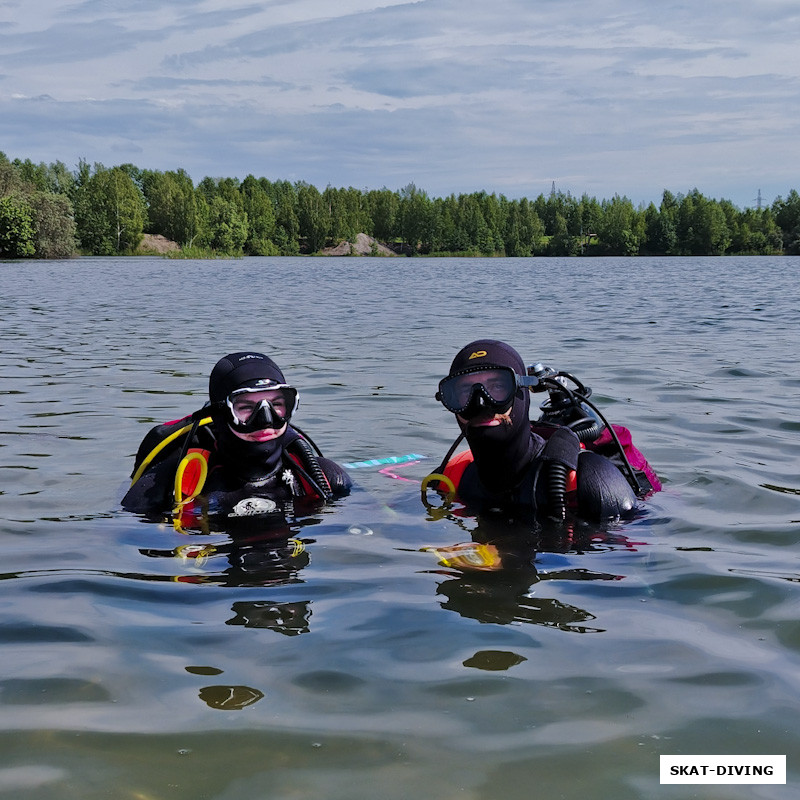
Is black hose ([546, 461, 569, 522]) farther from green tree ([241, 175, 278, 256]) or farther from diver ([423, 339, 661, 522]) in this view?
green tree ([241, 175, 278, 256])

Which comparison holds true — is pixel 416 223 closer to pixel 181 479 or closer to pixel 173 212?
pixel 173 212

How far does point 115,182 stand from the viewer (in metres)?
99.6

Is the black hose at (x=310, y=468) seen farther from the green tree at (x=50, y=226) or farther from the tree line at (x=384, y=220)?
the tree line at (x=384, y=220)

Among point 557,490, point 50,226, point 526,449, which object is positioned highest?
point 50,226

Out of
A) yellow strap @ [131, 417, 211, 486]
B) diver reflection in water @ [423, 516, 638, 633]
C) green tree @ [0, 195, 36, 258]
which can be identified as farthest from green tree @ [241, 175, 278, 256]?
diver reflection in water @ [423, 516, 638, 633]

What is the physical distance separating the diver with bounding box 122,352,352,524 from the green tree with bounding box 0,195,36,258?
2483 inches

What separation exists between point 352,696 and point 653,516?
263 centimetres

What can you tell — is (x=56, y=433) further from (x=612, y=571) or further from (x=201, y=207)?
(x=201, y=207)

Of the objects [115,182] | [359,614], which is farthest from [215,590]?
[115,182]

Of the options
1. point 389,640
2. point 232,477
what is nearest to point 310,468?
point 232,477

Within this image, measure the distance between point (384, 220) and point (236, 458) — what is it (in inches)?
5487

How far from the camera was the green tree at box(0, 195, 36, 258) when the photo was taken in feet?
206

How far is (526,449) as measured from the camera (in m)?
4.99

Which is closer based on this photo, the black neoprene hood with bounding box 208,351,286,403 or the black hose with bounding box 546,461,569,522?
the black hose with bounding box 546,461,569,522
